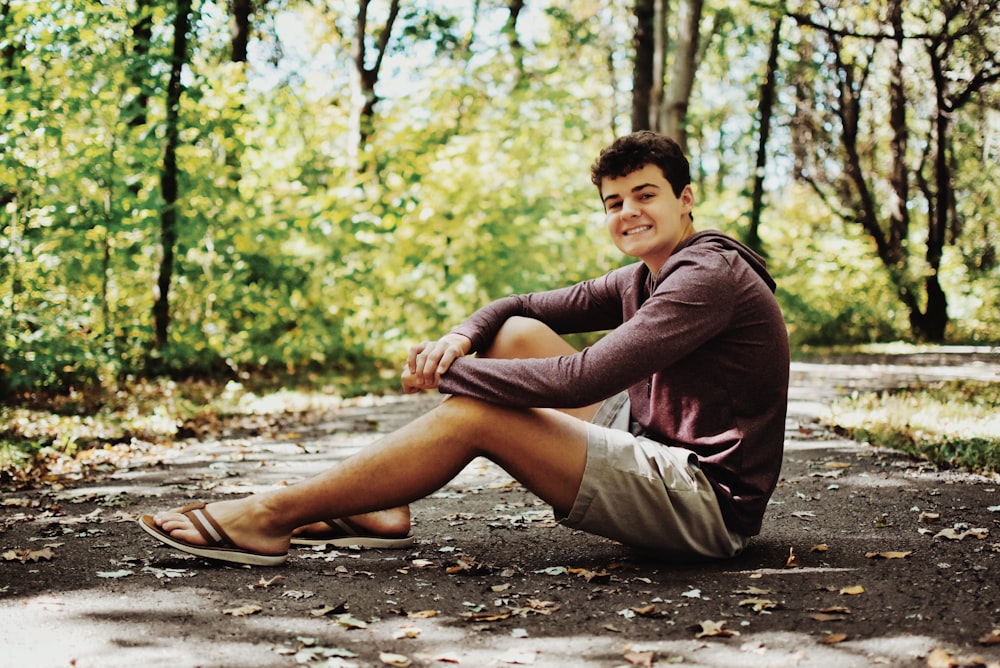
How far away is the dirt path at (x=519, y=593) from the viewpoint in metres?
2.44

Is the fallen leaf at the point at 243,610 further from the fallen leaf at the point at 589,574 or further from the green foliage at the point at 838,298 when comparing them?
the green foliage at the point at 838,298

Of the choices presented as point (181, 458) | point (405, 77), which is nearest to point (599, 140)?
point (405, 77)

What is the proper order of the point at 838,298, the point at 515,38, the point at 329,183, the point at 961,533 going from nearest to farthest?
the point at 961,533, the point at 329,183, the point at 515,38, the point at 838,298

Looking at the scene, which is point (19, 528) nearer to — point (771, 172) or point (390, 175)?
point (390, 175)

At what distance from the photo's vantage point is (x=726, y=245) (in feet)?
10.5

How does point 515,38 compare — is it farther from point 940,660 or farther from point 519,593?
Answer: point 940,660

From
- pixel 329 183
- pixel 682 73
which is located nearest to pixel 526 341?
pixel 329 183

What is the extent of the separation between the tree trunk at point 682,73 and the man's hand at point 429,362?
29.6 ft

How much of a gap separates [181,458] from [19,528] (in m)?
2.05

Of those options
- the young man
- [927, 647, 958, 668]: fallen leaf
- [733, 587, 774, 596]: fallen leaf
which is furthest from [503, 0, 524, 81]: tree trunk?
[927, 647, 958, 668]: fallen leaf

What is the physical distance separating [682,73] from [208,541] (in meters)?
9.98

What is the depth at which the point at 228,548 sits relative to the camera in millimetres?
3137

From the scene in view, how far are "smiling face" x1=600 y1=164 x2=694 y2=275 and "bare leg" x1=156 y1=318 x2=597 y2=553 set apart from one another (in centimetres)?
68

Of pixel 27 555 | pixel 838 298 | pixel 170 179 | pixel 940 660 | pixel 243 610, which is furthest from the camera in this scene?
pixel 838 298
